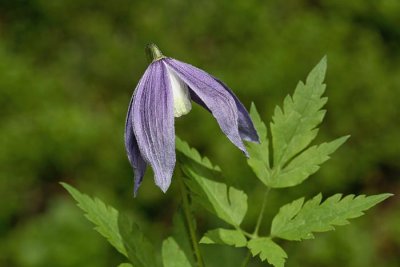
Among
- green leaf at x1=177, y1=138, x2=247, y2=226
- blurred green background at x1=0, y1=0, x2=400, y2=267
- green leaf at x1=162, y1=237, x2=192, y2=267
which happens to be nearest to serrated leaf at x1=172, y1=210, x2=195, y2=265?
green leaf at x1=162, y1=237, x2=192, y2=267

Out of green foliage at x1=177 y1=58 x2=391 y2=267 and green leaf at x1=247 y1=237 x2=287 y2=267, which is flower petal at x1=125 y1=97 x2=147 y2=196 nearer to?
green foliage at x1=177 y1=58 x2=391 y2=267

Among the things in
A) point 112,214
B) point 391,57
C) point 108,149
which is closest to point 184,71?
point 112,214

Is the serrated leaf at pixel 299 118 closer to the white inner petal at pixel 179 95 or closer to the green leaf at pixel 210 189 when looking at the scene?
the green leaf at pixel 210 189

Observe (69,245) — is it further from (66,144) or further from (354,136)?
(354,136)

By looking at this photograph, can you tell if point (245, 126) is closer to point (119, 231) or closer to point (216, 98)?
point (216, 98)

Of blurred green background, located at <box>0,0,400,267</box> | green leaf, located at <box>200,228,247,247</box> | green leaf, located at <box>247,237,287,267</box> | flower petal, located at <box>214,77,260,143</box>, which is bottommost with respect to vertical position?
green leaf, located at <box>247,237,287,267</box>
